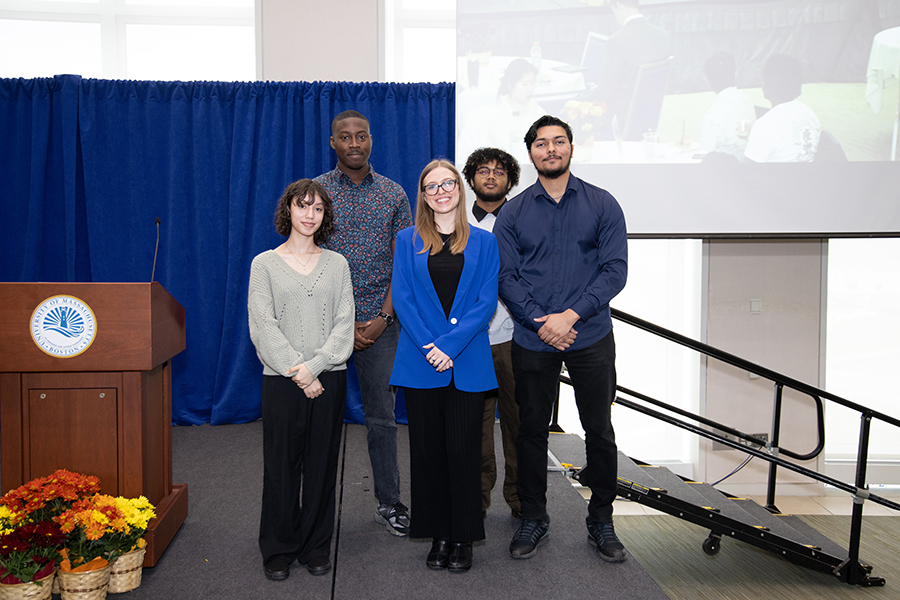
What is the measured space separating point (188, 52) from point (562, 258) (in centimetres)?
376

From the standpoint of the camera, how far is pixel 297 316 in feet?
6.35

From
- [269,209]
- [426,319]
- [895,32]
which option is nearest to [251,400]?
[269,209]

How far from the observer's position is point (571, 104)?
3260 millimetres

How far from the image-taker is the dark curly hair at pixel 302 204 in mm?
1965

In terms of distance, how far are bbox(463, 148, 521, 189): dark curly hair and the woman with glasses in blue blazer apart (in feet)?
1.92

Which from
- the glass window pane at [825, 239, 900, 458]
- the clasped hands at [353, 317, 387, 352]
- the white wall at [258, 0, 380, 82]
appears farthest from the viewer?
the glass window pane at [825, 239, 900, 458]

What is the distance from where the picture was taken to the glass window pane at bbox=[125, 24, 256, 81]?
4371 millimetres

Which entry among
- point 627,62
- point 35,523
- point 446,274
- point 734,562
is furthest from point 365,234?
point 734,562

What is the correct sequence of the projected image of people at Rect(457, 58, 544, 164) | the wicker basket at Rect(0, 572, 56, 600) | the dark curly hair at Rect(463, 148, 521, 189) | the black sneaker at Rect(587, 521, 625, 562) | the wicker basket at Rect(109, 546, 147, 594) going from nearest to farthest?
the wicker basket at Rect(0, 572, 56, 600) < the wicker basket at Rect(109, 546, 147, 594) < the black sneaker at Rect(587, 521, 625, 562) < the dark curly hair at Rect(463, 148, 521, 189) < the projected image of people at Rect(457, 58, 544, 164)

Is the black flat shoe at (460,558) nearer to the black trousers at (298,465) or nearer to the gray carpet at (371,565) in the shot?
the gray carpet at (371,565)

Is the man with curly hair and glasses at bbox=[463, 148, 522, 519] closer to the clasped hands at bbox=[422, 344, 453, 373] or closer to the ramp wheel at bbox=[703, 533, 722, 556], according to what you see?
the clasped hands at bbox=[422, 344, 453, 373]

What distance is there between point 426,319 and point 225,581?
111 cm

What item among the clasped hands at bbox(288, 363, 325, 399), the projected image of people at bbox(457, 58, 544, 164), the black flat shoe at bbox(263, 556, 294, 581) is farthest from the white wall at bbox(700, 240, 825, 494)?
the black flat shoe at bbox(263, 556, 294, 581)

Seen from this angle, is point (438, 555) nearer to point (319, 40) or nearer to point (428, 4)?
point (319, 40)
